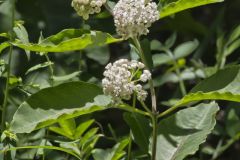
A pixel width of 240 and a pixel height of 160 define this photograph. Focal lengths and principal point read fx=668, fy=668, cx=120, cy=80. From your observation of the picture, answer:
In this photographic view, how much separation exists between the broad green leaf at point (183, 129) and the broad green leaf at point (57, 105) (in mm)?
242

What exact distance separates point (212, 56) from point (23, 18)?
3.02ft

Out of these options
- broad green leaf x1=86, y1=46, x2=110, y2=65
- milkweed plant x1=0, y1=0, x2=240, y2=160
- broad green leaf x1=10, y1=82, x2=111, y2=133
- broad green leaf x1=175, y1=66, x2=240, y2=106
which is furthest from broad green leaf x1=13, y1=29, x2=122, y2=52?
broad green leaf x1=86, y1=46, x2=110, y2=65

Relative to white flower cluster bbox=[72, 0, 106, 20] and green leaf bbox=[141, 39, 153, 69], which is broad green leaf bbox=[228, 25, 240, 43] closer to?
green leaf bbox=[141, 39, 153, 69]

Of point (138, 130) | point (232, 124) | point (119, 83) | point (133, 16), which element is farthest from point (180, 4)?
point (232, 124)

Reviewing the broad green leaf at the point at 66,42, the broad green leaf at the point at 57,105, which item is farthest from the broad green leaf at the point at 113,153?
the broad green leaf at the point at 66,42

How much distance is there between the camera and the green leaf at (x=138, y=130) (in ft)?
5.57

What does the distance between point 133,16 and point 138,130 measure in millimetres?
387

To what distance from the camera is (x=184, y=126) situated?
1740 mm

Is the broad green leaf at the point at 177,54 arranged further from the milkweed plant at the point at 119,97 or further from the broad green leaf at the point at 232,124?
the milkweed plant at the point at 119,97

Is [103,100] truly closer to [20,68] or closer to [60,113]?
[60,113]

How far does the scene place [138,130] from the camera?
5.62 feet

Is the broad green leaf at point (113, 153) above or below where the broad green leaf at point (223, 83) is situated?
below

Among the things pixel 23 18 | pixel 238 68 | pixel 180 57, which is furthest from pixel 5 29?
pixel 238 68

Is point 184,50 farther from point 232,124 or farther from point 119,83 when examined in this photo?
point 119,83
